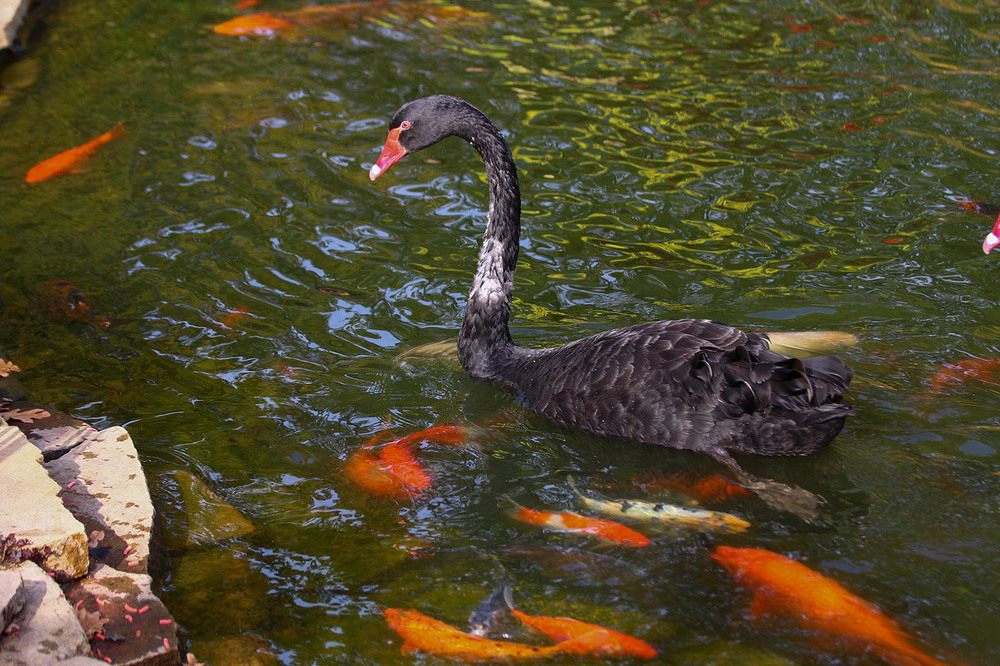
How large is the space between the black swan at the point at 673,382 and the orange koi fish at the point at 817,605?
626 millimetres

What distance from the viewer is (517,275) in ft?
19.4

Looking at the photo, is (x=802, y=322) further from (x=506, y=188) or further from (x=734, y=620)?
(x=734, y=620)

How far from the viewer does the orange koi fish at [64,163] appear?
7012mm

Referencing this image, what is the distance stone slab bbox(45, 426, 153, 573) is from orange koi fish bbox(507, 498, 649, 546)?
142 centimetres

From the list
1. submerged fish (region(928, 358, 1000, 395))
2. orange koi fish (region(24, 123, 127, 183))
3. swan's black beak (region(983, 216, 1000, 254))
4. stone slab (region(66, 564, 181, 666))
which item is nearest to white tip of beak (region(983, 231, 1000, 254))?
swan's black beak (region(983, 216, 1000, 254))

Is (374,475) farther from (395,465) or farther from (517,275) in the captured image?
(517,275)

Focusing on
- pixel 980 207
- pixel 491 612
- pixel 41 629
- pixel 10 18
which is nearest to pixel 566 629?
pixel 491 612

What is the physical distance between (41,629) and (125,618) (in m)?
0.28

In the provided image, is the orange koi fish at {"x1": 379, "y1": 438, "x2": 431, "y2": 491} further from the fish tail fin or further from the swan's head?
the swan's head

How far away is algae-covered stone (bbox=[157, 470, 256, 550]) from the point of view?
362cm

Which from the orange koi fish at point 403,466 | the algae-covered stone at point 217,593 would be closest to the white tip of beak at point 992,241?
the orange koi fish at point 403,466

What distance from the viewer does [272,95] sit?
27.6 ft

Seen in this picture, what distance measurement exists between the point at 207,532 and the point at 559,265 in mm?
3011

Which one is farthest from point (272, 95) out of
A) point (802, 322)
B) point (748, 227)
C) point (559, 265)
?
point (802, 322)
